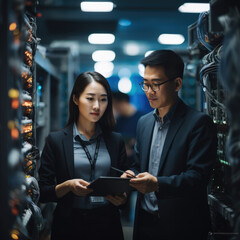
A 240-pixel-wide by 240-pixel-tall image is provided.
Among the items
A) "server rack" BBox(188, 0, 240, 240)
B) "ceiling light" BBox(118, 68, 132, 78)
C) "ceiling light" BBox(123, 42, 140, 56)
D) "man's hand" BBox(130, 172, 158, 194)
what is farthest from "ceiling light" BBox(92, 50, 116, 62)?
"man's hand" BBox(130, 172, 158, 194)

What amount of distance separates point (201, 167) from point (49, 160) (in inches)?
44.5

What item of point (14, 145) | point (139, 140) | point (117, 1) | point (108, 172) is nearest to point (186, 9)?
point (117, 1)

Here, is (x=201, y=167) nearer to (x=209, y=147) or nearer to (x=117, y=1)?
(x=209, y=147)

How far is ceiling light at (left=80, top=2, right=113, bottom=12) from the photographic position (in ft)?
16.5

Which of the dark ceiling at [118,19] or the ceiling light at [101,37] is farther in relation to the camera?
the ceiling light at [101,37]

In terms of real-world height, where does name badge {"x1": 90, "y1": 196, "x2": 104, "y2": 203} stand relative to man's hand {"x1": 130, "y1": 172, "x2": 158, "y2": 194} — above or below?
below

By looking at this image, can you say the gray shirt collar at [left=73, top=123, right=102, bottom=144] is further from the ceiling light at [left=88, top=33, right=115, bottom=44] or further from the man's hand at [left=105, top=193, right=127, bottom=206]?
the ceiling light at [left=88, top=33, right=115, bottom=44]

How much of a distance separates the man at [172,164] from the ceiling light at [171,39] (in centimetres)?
639

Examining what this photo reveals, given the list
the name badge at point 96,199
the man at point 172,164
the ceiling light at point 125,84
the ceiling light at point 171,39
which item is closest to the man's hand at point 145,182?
the man at point 172,164

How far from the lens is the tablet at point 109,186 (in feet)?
6.61

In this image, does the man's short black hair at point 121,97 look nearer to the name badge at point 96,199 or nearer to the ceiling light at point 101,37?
the ceiling light at point 101,37

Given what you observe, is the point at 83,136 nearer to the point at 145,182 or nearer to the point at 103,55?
the point at 145,182

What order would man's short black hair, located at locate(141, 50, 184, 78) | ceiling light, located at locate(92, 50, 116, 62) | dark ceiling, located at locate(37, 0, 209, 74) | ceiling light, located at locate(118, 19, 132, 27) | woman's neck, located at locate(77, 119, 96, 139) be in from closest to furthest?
1. man's short black hair, located at locate(141, 50, 184, 78)
2. woman's neck, located at locate(77, 119, 96, 139)
3. dark ceiling, located at locate(37, 0, 209, 74)
4. ceiling light, located at locate(118, 19, 132, 27)
5. ceiling light, located at locate(92, 50, 116, 62)

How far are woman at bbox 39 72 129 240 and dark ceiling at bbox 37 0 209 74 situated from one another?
208 cm
